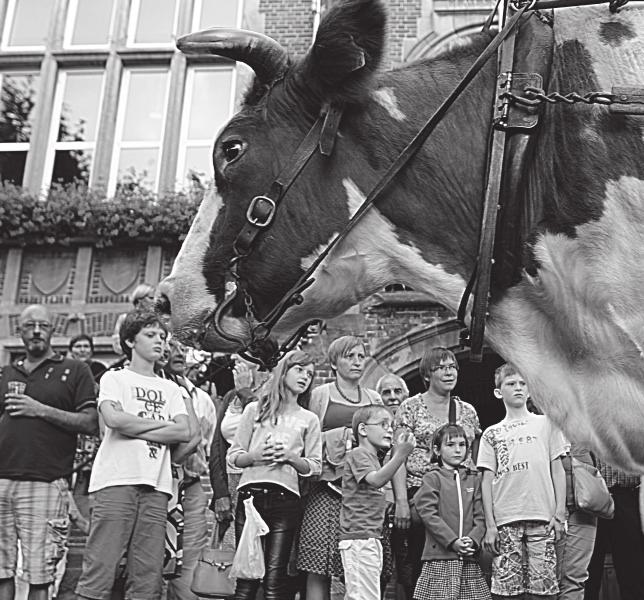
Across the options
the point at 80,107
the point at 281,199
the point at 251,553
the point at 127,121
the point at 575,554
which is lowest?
the point at 251,553

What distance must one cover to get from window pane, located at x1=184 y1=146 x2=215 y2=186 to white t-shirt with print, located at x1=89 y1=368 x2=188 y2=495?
619cm

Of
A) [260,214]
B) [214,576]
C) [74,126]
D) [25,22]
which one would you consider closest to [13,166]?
[74,126]

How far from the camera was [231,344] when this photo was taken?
97.1 inches

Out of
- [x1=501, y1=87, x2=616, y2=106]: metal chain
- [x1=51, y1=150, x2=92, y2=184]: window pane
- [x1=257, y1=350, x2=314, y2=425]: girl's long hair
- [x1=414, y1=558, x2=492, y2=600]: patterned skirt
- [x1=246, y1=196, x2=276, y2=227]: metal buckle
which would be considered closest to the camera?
[x1=501, y1=87, x2=616, y2=106]: metal chain

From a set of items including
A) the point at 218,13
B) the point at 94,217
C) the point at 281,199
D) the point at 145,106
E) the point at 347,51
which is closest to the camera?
the point at 347,51

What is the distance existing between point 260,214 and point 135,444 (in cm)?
343

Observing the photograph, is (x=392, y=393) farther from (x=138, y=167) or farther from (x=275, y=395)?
(x=138, y=167)

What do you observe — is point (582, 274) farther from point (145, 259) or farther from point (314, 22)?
point (314, 22)

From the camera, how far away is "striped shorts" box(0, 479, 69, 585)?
19.5ft

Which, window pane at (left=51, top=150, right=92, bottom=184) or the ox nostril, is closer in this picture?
the ox nostril

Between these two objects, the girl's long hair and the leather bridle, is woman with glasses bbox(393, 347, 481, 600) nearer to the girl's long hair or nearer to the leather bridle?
the girl's long hair

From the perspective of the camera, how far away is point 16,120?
41.2 feet

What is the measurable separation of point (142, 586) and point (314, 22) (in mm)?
8671

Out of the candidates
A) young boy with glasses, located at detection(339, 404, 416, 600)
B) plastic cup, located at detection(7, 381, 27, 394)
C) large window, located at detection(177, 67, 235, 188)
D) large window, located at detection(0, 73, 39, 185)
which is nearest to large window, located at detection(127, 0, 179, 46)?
large window, located at detection(177, 67, 235, 188)
